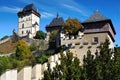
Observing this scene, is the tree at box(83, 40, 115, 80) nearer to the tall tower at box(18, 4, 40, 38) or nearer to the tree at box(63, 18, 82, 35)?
the tree at box(63, 18, 82, 35)

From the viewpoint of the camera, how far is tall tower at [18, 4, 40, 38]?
90.9 metres

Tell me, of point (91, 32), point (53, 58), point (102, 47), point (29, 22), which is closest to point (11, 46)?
point (29, 22)

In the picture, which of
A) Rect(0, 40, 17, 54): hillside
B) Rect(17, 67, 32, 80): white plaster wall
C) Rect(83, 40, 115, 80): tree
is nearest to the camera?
Rect(17, 67, 32, 80): white plaster wall

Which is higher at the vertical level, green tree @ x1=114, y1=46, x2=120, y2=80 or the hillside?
the hillside

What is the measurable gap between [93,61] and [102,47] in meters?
0.96

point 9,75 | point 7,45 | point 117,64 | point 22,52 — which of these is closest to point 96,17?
point 22,52

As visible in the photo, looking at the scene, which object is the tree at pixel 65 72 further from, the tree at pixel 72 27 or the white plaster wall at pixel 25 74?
the tree at pixel 72 27

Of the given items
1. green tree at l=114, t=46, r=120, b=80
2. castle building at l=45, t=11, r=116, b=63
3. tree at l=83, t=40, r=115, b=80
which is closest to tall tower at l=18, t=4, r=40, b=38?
castle building at l=45, t=11, r=116, b=63

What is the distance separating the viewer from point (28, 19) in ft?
304

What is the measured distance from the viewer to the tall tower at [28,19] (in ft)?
298

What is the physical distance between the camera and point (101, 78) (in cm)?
1475

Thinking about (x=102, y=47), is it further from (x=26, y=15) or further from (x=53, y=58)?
(x=26, y=15)

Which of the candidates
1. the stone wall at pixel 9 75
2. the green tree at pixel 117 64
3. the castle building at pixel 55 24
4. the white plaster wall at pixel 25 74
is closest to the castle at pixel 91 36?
the green tree at pixel 117 64

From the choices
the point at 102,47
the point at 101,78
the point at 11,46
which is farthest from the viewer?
the point at 11,46
